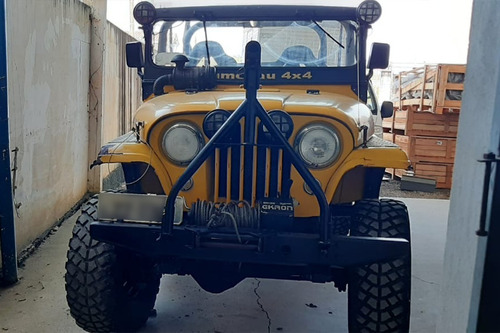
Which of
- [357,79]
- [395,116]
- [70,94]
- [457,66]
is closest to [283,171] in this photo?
[357,79]

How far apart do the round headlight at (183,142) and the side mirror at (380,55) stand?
1.48 metres

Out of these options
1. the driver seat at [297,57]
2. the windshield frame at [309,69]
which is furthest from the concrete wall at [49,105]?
the driver seat at [297,57]

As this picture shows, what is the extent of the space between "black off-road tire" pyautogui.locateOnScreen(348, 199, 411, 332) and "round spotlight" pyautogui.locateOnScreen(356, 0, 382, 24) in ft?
4.72

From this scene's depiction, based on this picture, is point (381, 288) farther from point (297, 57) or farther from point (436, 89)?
point (436, 89)

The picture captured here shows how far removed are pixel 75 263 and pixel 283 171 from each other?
1194mm

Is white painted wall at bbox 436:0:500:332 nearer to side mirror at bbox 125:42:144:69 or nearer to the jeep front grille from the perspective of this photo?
the jeep front grille

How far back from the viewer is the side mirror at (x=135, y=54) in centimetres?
352

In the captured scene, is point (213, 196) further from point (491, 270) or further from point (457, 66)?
point (457, 66)

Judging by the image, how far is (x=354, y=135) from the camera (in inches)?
98.7

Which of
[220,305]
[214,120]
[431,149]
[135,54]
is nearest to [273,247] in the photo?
[214,120]

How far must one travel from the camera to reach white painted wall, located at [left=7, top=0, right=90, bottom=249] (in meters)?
3.94

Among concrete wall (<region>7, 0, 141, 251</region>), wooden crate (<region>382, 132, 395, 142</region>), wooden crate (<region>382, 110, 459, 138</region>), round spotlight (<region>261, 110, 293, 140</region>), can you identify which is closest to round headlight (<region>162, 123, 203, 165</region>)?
round spotlight (<region>261, 110, 293, 140</region>)

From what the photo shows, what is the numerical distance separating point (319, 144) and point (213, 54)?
1.33m

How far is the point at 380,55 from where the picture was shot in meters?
3.30
